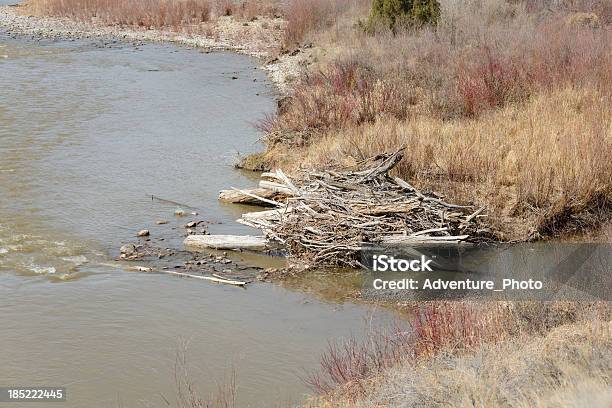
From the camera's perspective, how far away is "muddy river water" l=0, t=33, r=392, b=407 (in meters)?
7.74

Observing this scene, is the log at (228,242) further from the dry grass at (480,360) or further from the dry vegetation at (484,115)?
the dry grass at (480,360)

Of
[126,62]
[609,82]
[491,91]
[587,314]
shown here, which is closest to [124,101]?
[126,62]

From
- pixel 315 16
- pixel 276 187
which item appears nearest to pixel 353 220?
pixel 276 187

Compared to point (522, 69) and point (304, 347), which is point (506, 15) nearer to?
point (522, 69)

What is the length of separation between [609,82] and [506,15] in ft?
33.6

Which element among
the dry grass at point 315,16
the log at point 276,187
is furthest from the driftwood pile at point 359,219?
the dry grass at point 315,16

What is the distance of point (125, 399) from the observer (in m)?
7.22

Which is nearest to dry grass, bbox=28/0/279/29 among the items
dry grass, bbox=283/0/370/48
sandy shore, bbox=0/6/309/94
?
sandy shore, bbox=0/6/309/94

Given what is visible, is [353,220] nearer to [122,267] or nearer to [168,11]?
[122,267]

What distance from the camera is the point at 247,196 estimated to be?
1294cm

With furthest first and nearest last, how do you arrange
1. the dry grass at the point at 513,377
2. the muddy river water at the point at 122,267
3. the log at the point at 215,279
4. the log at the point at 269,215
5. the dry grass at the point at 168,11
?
the dry grass at the point at 168,11
the log at the point at 269,215
the log at the point at 215,279
the muddy river water at the point at 122,267
the dry grass at the point at 513,377

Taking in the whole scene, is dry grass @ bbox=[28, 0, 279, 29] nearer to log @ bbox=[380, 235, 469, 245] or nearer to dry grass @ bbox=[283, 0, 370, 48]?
dry grass @ bbox=[283, 0, 370, 48]

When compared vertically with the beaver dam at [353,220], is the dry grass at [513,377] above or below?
above

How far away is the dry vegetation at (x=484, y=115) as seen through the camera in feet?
36.7
